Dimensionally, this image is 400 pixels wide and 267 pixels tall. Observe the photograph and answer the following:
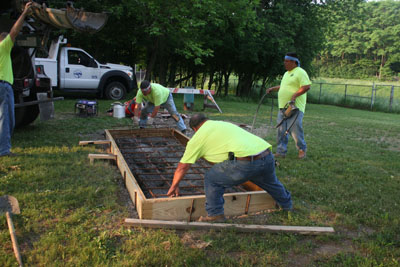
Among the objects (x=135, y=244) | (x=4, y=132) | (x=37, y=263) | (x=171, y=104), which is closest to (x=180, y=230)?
(x=135, y=244)

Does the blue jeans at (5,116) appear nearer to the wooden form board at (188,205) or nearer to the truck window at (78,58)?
the wooden form board at (188,205)

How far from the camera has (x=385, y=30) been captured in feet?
158

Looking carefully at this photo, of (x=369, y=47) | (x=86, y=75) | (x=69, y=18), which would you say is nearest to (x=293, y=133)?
(x=69, y=18)

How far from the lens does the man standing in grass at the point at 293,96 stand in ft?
18.2

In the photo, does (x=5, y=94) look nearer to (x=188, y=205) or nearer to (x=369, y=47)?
(x=188, y=205)

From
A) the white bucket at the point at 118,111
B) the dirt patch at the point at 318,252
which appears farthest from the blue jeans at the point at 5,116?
the white bucket at the point at 118,111

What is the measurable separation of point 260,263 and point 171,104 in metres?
5.16

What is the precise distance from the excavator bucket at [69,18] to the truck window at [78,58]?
6.95m

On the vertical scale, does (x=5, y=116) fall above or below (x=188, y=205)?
above

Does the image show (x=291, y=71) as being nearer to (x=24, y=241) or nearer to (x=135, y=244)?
(x=135, y=244)

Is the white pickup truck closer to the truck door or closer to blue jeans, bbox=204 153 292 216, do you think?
the truck door

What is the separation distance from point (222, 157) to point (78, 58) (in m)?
11.1

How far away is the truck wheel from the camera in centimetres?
1314

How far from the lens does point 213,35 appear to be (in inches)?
725
